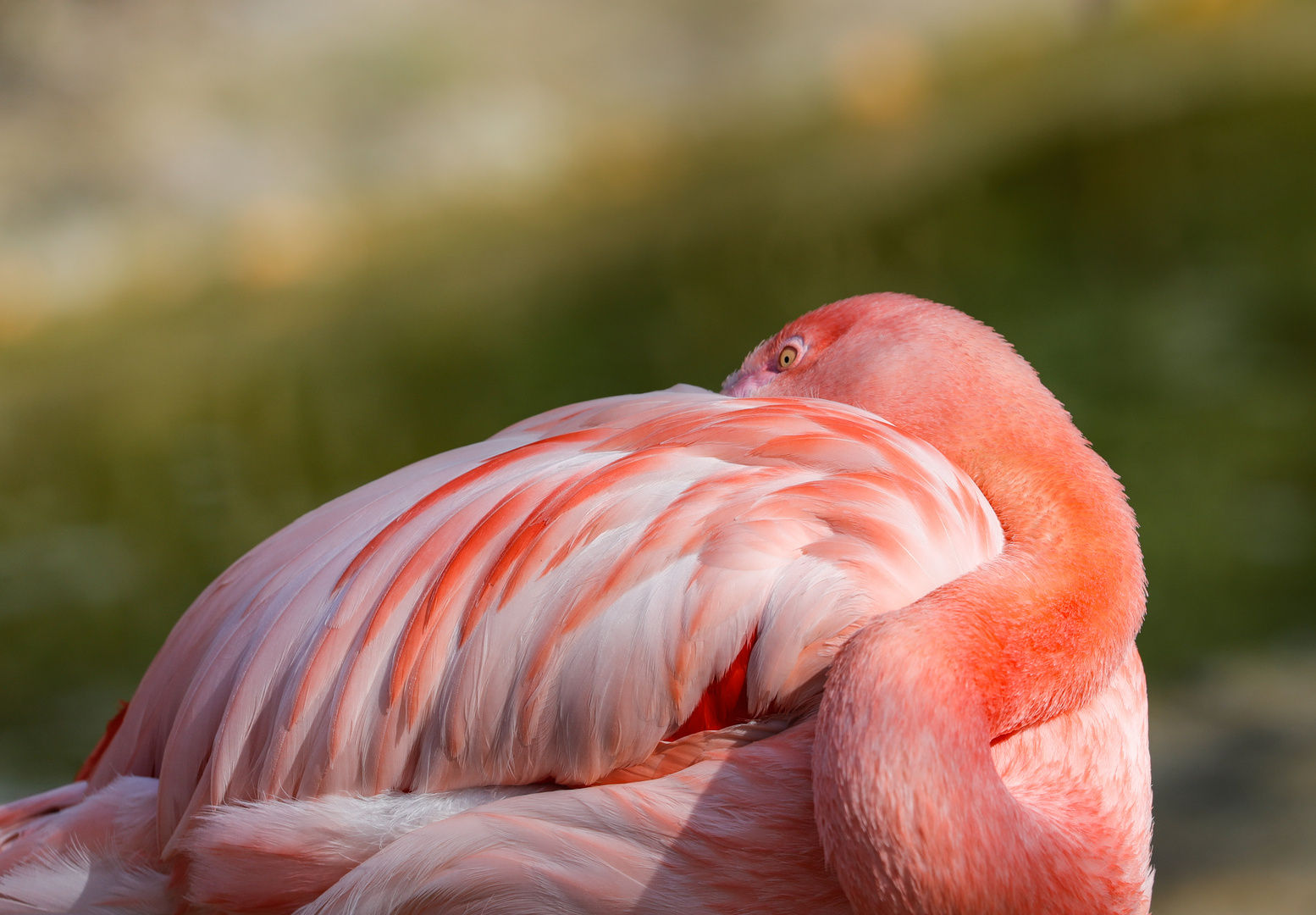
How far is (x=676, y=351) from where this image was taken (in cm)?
374

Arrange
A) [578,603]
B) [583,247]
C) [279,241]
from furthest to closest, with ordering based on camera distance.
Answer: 1. [279,241]
2. [583,247]
3. [578,603]

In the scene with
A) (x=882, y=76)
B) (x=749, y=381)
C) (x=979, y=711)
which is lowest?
(x=979, y=711)

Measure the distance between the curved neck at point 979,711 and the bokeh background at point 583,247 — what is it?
1.39 meters

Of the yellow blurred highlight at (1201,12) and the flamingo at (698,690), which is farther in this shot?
the yellow blurred highlight at (1201,12)

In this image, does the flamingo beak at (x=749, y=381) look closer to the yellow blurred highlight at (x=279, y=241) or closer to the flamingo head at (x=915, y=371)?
the flamingo head at (x=915, y=371)

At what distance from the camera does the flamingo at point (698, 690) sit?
87 cm

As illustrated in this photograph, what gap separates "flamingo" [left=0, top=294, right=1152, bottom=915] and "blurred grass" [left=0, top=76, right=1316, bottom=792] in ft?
4.89

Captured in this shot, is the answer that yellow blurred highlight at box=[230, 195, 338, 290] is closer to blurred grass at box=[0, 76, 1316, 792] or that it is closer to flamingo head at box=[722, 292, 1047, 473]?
blurred grass at box=[0, 76, 1316, 792]

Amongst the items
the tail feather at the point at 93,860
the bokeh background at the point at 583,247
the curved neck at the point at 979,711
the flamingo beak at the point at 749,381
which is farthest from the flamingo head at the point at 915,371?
the bokeh background at the point at 583,247

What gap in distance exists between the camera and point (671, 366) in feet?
11.9

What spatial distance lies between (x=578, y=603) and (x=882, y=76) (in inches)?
187

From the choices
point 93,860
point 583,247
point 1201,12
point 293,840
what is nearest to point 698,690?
point 293,840

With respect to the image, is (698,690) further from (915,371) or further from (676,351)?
(676,351)

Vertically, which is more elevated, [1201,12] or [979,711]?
[1201,12]
